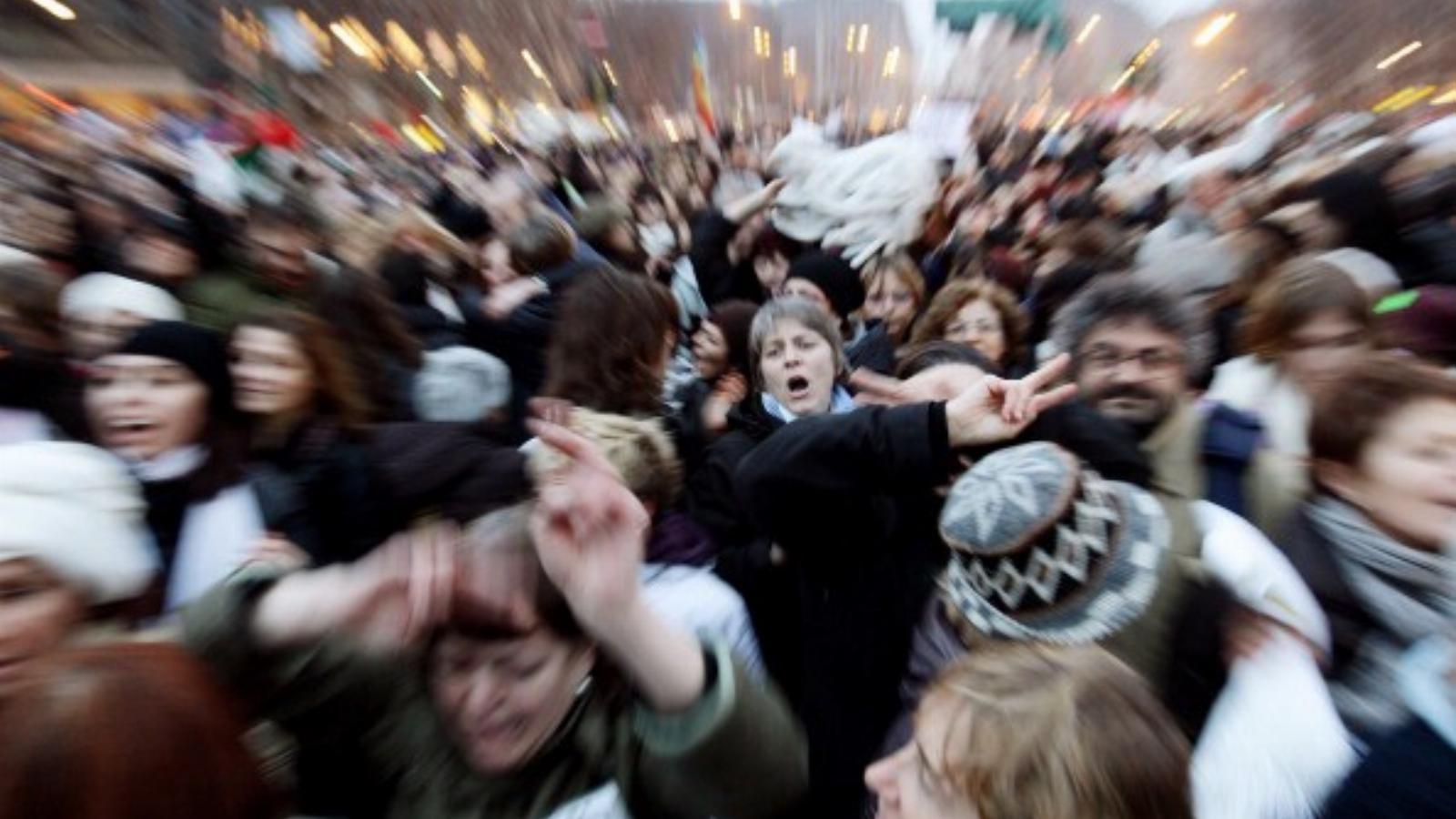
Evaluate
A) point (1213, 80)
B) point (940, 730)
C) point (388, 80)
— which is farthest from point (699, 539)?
point (1213, 80)

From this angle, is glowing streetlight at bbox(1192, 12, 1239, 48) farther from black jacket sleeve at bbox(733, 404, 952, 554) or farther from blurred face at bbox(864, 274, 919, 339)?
black jacket sleeve at bbox(733, 404, 952, 554)

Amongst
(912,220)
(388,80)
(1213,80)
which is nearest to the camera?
(912,220)

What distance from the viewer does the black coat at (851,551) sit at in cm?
179

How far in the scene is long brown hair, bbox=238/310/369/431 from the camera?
2.49 meters

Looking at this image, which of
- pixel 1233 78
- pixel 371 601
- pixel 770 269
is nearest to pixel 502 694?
pixel 371 601

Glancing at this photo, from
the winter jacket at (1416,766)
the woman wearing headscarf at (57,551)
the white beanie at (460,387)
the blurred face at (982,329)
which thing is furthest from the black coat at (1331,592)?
the white beanie at (460,387)

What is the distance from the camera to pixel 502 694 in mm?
1241

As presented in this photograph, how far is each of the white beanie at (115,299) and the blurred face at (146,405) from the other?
0.87m

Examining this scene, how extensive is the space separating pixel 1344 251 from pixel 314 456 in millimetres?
3686

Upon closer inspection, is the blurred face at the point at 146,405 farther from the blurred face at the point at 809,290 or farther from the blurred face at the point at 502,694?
the blurred face at the point at 809,290

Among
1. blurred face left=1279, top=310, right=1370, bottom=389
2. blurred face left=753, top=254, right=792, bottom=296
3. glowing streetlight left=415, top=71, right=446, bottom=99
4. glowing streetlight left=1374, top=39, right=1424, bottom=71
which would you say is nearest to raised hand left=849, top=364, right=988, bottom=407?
blurred face left=1279, top=310, right=1370, bottom=389

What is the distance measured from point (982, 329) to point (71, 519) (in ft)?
10.4

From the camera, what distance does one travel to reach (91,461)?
1519mm

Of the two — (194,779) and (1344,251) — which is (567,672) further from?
(1344,251)
